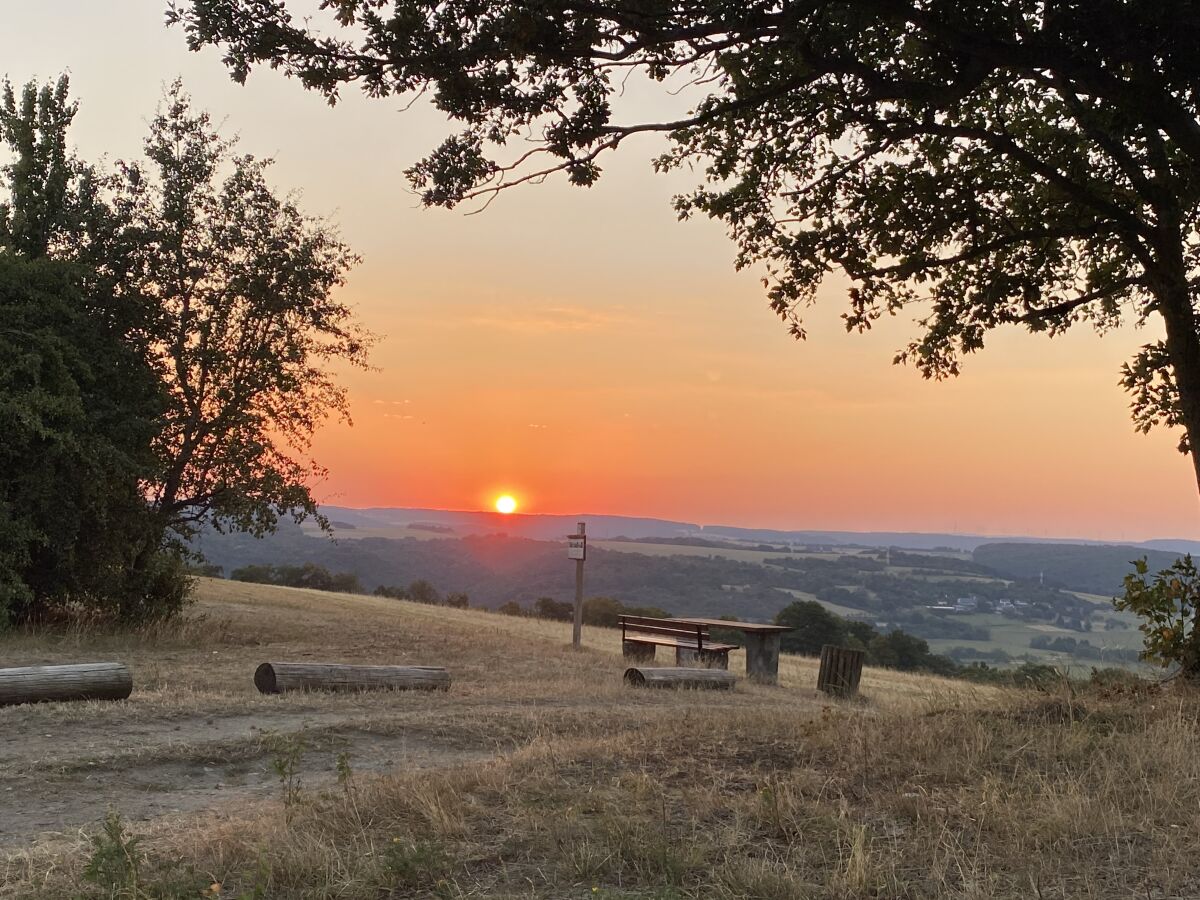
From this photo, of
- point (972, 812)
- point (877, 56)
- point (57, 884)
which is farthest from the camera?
point (877, 56)

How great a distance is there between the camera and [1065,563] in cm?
9069

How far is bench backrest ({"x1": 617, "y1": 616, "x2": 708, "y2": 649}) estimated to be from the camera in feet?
60.6

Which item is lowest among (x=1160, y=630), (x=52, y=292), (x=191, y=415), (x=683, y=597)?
(x=683, y=597)

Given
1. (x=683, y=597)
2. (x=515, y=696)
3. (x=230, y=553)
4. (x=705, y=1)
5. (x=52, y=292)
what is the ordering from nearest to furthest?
(x=705, y=1)
(x=515, y=696)
(x=52, y=292)
(x=230, y=553)
(x=683, y=597)

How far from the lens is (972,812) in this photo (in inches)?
202

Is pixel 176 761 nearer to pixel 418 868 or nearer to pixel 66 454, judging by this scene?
pixel 418 868

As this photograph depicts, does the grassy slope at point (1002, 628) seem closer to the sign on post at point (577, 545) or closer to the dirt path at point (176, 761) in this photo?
the sign on post at point (577, 545)

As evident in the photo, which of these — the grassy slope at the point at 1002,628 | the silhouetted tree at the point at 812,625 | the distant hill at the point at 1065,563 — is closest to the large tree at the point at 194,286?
the silhouetted tree at the point at 812,625

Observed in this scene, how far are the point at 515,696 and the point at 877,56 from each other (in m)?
8.68

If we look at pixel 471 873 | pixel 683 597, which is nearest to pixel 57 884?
pixel 471 873

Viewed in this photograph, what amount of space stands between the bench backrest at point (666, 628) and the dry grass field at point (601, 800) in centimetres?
790

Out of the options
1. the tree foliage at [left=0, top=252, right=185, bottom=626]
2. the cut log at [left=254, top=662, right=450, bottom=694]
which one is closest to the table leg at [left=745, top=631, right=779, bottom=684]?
the cut log at [left=254, top=662, right=450, bottom=694]

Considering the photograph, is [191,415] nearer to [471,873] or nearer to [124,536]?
[124,536]

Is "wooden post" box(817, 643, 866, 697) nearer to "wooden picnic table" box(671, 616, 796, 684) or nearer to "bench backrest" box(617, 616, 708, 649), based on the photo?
"wooden picnic table" box(671, 616, 796, 684)
